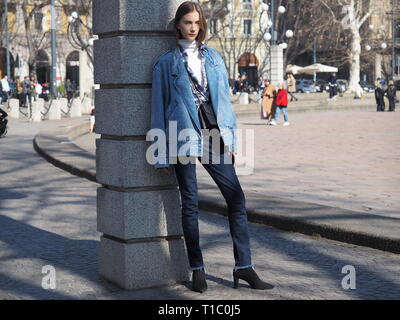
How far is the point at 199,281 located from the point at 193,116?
979 mm

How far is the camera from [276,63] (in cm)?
4853

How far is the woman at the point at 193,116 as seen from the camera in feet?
15.9

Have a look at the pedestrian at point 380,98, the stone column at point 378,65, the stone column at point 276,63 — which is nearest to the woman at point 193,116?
the pedestrian at point 380,98

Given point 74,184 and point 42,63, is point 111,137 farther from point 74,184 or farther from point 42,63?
point 42,63

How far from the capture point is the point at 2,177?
11977 millimetres

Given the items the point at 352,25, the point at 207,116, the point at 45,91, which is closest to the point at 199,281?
the point at 207,116

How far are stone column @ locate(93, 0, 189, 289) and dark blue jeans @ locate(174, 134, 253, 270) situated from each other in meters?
0.17

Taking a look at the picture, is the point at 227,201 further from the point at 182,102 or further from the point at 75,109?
the point at 75,109

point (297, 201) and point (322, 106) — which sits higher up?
point (297, 201)

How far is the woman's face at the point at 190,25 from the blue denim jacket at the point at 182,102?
111mm

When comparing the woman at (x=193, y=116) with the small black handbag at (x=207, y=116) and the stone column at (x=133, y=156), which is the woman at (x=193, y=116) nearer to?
the small black handbag at (x=207, y=116)

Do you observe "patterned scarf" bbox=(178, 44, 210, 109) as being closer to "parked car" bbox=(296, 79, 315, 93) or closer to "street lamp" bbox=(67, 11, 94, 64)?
"street lamp" bbox=(67, 11, 94, 64)

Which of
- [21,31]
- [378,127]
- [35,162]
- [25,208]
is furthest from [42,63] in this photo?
[25,208]

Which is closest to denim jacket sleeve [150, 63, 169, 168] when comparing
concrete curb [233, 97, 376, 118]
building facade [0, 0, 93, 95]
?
concrete curb [233, 97, 376, 118]
